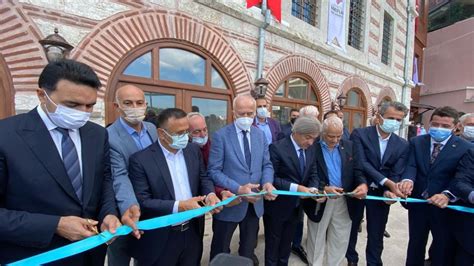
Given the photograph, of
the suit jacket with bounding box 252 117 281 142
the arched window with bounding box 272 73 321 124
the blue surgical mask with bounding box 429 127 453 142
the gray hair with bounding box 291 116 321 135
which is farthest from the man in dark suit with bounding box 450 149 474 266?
the arched window with bounding box 272 73 321 124

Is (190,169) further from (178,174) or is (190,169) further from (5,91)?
(5,91)

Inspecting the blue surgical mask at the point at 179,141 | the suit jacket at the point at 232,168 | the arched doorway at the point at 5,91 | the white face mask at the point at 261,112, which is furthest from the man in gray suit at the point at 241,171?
the arched doorway at the point at 5,91

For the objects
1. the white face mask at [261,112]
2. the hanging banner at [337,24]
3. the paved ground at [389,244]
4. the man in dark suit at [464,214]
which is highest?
the hanging banner at [337,24]

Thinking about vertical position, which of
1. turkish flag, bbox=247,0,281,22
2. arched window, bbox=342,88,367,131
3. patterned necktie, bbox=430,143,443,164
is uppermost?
turkish flag, bbox=247,0,281,22

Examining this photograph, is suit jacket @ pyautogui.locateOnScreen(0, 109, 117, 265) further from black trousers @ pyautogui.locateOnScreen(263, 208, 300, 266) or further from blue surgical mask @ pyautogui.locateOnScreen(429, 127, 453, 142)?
blue surgical mask @ pyautogui.locateOnScreen(429, 127, 453, 142)

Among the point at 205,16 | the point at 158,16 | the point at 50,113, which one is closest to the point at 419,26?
the point at 205,16

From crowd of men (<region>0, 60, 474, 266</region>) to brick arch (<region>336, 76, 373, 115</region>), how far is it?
5.82 m

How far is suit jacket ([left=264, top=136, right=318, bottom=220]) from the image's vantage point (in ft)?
8.40

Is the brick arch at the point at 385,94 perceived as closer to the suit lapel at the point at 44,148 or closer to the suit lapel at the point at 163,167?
the suit lapel at the point at 163,167

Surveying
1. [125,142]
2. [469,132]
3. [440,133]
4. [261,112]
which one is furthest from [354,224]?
Answer: [125,142]

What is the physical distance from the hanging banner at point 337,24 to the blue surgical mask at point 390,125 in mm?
5656

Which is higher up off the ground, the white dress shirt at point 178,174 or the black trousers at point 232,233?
the white dress shirt at point 178,174

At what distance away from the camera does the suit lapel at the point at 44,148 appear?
1.28 metres

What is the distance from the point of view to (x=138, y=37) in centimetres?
399
